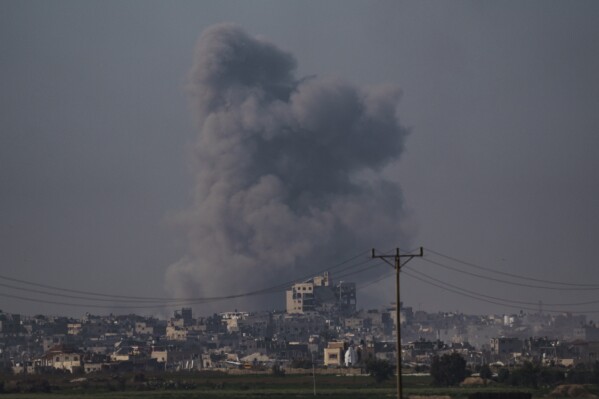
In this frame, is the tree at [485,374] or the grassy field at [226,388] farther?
the tree at [485,374]

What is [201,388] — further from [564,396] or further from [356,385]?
[564,396]

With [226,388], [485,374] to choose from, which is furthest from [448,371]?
[226,388]

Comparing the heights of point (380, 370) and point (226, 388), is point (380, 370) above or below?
above

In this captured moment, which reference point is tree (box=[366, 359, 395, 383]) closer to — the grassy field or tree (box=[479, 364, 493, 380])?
the grassy field

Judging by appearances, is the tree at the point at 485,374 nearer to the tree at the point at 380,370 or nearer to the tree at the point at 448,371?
the tree at the point at 448,371

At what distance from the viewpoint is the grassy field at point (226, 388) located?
9556cm

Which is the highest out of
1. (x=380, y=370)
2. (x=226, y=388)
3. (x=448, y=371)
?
(x=380, y=370)

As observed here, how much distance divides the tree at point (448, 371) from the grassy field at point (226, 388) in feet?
3.78

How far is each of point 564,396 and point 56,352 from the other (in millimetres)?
98897

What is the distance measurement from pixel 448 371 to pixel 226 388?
21172 millimetres

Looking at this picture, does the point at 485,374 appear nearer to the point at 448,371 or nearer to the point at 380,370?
the point at 448,371

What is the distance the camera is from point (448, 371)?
395ft

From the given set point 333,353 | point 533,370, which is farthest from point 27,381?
point 333,353

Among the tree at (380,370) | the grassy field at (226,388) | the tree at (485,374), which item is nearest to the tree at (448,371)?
the grassy field at (226,388)
